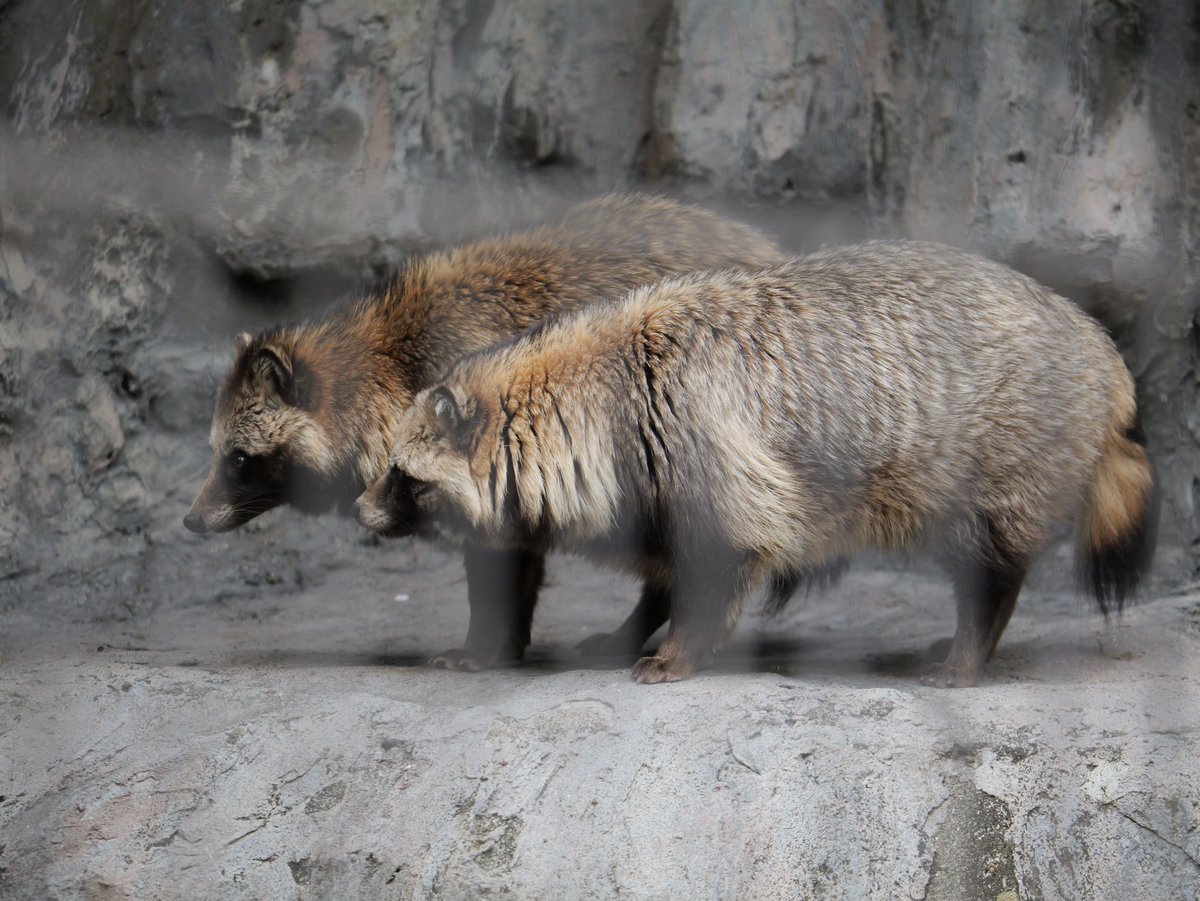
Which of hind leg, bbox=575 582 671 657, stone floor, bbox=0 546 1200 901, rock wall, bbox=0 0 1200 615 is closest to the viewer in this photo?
stone floor, bbox=0 546 1200 901

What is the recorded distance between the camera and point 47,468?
17.8 ft

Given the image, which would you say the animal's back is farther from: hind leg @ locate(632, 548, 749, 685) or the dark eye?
the dark eye

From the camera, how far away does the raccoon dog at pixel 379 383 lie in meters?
4.53

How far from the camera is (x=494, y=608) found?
4.50 m

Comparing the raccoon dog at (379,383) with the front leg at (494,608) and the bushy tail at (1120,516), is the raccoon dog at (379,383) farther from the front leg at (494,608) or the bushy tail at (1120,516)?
the bushy tail at (1120,516)

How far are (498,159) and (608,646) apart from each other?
2.08 meters

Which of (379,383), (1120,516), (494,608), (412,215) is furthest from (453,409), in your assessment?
(1120,516)

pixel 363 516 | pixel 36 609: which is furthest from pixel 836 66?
pixel 36 609

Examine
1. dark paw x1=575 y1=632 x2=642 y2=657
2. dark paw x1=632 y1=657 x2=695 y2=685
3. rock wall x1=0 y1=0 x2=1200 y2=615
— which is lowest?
dark paw x1=575 y1=632 x2=642 y2=657

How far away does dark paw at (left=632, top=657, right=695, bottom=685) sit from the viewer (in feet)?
12.7

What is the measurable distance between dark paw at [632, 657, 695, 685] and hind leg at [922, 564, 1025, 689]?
721 millimetres

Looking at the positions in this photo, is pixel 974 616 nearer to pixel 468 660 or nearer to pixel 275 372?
pixel 468 660

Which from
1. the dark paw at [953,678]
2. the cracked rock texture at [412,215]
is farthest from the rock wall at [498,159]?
the dark paw at [953,678]

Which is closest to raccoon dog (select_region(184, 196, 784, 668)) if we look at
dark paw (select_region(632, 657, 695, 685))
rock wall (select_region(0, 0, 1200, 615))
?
rock wall (select_region(0, 0, 1200, 615))
